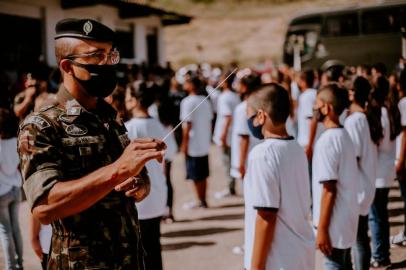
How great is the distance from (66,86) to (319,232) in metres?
2.29

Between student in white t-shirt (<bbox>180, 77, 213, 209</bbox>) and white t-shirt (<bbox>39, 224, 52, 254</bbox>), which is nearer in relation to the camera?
white t-shirt (<bbox>39, 224, 52, 254</bbox>)

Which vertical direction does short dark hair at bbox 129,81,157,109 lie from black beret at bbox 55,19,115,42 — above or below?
below

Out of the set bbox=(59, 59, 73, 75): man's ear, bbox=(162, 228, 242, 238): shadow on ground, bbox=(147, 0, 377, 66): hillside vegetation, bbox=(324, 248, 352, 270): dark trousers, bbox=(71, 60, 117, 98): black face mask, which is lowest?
bbox=(162, 228, 242, 238): shadow on ground

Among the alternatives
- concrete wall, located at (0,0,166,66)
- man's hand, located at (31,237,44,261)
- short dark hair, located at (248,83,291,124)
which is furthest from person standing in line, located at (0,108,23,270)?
concrete wall, located at (0,0,166,66)

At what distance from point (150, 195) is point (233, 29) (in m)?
49.9

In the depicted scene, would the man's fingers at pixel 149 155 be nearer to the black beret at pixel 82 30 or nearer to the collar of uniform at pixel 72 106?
the collar of uniform at pixel 72 106

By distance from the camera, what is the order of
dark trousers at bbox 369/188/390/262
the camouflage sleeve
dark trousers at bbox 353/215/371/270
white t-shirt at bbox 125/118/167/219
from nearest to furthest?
the camouflage sleeve → dark trousers at bbox 353/215/371/270 → white t-shirt at bbox 125/118/167/219 → dark trousers at bbox 369/188/390/262

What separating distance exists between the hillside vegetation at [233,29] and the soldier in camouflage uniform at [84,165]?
137 ft

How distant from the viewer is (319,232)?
3.95 metres

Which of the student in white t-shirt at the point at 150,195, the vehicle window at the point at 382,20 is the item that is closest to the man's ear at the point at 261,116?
the student in white t-shirt at the point at 150,195

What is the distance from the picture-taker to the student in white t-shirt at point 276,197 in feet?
10.0

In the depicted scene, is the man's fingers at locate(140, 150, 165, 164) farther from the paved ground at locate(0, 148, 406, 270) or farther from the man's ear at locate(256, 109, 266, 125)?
Answer: the paved ground at locate(0, 148, 406, 270)

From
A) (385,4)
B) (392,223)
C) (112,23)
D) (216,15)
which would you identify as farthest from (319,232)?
(216,15)

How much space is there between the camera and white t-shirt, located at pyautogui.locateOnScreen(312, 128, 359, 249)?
396 cm
